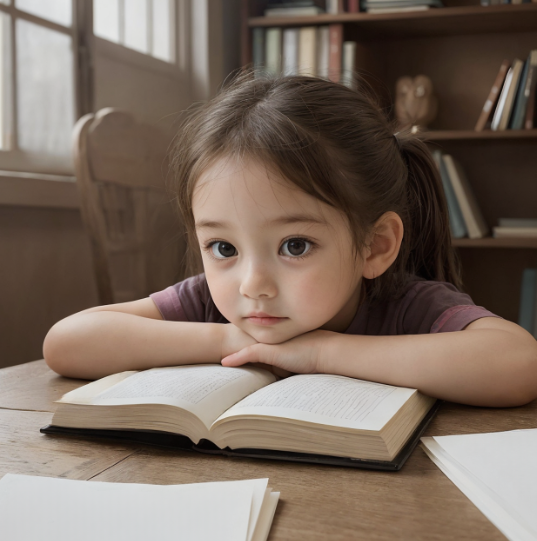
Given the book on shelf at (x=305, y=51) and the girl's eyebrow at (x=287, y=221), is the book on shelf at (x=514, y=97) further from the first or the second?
the girl's eyebrow at (x=287, y=221)

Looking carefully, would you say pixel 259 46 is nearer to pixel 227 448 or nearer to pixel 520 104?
pixel 520 104

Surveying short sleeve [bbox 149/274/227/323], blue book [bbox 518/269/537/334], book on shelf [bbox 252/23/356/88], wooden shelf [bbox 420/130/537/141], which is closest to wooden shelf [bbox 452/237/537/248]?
blue book [bbox 518/269/537/334]

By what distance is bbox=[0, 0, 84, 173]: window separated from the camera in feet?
5.75

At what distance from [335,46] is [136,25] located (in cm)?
74

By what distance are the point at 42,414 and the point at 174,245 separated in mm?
1784


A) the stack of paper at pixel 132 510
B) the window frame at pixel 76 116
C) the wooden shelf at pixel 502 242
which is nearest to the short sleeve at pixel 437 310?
the stack of paper at pixel 132 510

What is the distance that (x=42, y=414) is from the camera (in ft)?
2.28

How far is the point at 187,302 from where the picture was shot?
3.57ft

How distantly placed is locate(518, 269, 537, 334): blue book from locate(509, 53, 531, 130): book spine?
55cm

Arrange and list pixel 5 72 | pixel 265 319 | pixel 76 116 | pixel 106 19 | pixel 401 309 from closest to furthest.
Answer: pixel 265 319 < pixel 401 309 < pixel 5 72 < pixel 76 116 < pixel 106 19

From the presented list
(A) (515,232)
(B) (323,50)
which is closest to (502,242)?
(A) (515,232)

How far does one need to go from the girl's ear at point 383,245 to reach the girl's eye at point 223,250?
20 centimetres

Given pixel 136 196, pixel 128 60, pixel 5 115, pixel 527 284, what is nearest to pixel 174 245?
pixel 136 196

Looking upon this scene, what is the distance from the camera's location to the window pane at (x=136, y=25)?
7.64 ft
